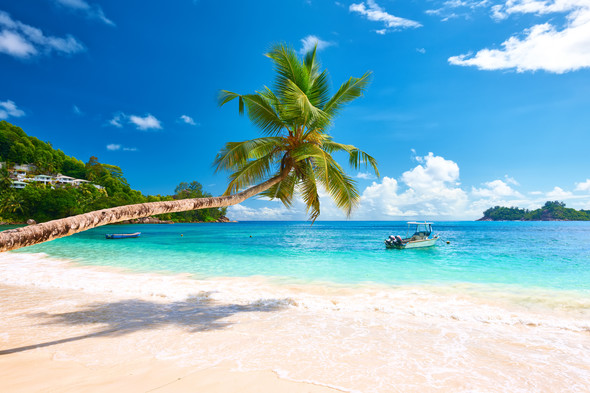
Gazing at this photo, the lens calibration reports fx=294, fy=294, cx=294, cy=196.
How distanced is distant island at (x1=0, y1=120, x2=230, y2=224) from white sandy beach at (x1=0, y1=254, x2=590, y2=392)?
7478 cm

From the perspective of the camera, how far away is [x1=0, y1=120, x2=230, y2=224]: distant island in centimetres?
6606

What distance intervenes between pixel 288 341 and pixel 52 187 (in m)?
107

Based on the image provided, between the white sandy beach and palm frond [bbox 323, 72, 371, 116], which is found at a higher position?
palm frond [bbox 323, 72, 371, 116]

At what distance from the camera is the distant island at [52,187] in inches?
2601

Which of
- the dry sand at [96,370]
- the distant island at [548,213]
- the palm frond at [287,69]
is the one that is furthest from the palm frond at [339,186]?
the distant island at [548,213]

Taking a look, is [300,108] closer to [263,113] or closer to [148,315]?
[263,113]

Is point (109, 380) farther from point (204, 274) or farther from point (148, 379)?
point (204, 274)

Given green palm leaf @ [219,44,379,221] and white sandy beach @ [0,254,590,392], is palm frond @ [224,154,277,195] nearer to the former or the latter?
green palm leaf @ [219,44,379,221]

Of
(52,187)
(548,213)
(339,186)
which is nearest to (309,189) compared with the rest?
(339,186)

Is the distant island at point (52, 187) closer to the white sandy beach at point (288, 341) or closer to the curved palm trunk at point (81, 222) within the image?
the white sandy beach at point (288, 341)

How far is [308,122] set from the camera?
7184mm

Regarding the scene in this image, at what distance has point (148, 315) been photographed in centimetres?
621

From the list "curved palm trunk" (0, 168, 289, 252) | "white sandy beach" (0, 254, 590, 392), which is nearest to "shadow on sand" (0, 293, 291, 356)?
"white sandy beach" (0, 254, 590, 392)

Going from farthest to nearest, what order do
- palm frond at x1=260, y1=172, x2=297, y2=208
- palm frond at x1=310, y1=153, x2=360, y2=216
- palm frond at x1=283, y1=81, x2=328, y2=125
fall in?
palm frond at x1=260, y1=172, x2=297, y2=208
palm frond at x1=310, y1=153, x2=360, y2=216
palm frond at x1=283, y1=81, x2=328, y2=125
